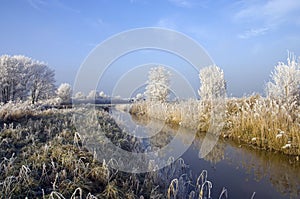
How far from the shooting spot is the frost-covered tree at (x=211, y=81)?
19.0 metres

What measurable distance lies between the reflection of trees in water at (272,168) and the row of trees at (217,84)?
112 inches

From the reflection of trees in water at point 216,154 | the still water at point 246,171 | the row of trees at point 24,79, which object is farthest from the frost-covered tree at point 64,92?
the still water at point 246,171

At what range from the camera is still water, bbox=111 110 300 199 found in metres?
4.85

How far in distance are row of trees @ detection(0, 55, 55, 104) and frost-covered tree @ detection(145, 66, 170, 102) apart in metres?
11.4

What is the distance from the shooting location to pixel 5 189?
332cm

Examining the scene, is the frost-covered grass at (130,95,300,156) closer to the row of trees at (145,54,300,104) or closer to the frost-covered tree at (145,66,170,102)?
the row of trees at (145,54,300,104)

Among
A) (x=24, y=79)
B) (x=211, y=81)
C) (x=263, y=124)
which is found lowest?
(x=263, y=124)

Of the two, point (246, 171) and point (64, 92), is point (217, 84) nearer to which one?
point (246, 171)

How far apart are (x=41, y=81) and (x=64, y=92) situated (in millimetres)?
5391

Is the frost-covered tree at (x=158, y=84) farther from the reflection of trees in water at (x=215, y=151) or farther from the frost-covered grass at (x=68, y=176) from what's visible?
the frost-covered grass at (x=68, y=176)

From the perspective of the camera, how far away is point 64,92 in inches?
1417

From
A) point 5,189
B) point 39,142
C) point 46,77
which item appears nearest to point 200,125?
point 39,142

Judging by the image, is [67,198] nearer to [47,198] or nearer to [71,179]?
[47,198]

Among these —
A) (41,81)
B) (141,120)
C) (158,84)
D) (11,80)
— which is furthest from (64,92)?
(141,120)
